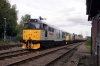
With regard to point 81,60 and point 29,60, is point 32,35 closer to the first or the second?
point 81,60

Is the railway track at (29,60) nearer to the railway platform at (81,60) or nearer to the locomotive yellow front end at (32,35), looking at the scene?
the railway platform at (81,60)

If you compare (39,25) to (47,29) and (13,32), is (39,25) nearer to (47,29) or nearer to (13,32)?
(47,29)

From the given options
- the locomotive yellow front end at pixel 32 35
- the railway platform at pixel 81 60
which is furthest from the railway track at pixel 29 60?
the locomotive yellow front end at pixel 32 35

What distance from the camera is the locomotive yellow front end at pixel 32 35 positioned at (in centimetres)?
2253

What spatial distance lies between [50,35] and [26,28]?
4892 millimetres

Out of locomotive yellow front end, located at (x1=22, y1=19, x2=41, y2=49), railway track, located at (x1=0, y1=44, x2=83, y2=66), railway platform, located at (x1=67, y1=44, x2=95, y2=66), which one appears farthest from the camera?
locomotive yellow front end, located at (x1=22, y1=19, x2=41, y2=49)

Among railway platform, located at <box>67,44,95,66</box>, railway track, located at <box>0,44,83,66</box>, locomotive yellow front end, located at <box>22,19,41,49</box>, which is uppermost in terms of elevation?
locomotive yellow front end, located at <box>22,19,41,49</box>

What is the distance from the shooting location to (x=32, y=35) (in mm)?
22688

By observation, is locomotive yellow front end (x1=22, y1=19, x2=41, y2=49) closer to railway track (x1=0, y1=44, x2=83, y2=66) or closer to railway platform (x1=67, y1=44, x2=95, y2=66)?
A: railway track (x1=0, y1=44, x2=83, y2=66)

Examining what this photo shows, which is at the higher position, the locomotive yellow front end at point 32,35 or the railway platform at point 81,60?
the locomotive yellow front end at point 32,35

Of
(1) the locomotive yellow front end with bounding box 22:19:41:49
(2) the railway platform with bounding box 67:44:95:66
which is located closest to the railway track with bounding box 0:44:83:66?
(2) the railway platform with bounding box 67:44:95:66

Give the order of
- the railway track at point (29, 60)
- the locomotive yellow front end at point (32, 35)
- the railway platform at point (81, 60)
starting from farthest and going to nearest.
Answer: the locomotive yellow front end at point (32, 35) → the railway platform at point (81, 60) → the railway track at point (29, 60)

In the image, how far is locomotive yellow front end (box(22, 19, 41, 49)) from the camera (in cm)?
2253

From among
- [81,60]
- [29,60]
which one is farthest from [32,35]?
[29,60]
